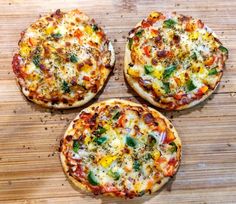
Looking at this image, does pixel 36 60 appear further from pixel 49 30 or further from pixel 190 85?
pixel 190 85

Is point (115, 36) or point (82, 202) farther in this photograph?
point (115, 36)

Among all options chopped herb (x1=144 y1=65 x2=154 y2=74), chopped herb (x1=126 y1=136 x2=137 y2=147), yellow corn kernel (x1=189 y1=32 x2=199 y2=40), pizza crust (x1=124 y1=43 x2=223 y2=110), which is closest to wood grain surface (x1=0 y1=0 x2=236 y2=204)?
pizza crust (x1=124 y1=43 x2=223 y2=110)

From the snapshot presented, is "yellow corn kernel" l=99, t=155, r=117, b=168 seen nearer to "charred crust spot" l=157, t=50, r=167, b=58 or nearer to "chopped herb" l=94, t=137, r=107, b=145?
"chopped herb" l=94, t=137, r=107, b=145

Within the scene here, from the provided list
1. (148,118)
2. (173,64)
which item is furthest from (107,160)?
(173,64)

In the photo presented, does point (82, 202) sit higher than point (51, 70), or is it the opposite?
point (51, 70)

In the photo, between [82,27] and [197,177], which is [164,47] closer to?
[82,27]

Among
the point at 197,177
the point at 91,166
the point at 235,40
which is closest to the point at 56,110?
the point at 91,166
